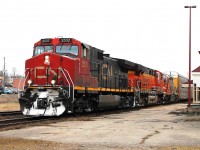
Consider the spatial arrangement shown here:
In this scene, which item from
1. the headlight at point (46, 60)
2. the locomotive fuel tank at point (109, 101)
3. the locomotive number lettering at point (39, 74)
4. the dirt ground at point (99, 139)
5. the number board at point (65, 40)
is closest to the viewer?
the dirt ground at point (99, 139)

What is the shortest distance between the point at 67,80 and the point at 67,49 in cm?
255

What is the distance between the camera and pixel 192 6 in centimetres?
3559

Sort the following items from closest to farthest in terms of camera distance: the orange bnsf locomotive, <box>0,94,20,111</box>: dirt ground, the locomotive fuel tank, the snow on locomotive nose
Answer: the snow on locomotive nose, the orange bnsf locomotive, the locomotive fuel tank, <box>0,94,20,111</box>: dirt ground

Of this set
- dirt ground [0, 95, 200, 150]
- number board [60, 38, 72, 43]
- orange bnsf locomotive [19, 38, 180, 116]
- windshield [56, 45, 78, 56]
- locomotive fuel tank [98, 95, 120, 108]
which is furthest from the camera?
locomotive fuel tank [98, 95, 120, 108]

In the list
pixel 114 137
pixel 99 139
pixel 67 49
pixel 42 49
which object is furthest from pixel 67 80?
pixel 99 139

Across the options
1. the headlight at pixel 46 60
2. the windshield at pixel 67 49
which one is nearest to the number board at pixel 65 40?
the windshield at pixel 67 49

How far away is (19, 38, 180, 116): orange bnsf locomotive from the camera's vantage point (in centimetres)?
1930

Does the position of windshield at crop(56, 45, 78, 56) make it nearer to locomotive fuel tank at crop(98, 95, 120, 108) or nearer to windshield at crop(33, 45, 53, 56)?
windshield at crop(33, 45, 53, 56)

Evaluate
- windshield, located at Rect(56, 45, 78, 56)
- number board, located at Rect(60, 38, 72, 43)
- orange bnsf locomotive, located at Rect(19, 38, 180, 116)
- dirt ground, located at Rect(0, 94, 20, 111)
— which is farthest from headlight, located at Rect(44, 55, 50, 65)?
dirt ground, located at Rect(0, 94, 20, 111)

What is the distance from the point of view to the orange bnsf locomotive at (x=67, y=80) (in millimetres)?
19297

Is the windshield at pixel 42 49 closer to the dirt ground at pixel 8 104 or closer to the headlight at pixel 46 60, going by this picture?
the headlight at pixel 46 60

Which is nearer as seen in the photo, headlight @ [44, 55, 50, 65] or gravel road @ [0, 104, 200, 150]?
gravel road @ [0, 104, 200, 150]

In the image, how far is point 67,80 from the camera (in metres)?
19.7

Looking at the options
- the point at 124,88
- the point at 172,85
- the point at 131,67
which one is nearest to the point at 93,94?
the point at 124,88
